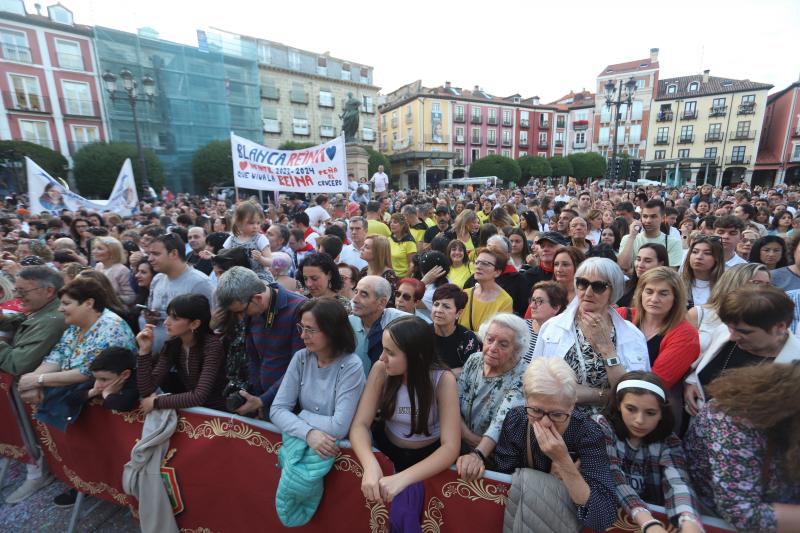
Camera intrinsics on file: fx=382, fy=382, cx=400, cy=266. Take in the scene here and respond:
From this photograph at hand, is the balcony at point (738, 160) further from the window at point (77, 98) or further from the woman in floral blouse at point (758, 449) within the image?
the window at point (77, 98)

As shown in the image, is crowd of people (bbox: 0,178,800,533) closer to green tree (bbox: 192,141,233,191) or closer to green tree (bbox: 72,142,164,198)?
green tree (bbox: 72,142,164,198)

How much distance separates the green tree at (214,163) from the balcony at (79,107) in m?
7.95

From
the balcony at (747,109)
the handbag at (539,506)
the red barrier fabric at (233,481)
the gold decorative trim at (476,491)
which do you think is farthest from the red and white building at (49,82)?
the balcony at (747,109)

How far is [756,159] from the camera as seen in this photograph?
146ft

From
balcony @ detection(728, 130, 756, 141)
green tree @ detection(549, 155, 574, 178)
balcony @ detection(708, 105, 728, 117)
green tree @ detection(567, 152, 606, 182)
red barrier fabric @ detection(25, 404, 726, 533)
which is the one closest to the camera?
red barrier fabric @ detection(25, 404, 726, 533)

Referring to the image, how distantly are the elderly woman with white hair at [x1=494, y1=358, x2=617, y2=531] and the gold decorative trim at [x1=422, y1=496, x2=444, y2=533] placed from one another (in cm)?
39

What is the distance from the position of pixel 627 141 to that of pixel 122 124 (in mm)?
55235

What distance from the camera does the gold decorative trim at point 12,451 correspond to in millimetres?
3221

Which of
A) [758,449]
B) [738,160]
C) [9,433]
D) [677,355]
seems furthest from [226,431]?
[738,160]

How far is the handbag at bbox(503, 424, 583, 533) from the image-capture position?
1655mm

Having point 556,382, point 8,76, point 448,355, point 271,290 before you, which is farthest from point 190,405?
point 8,76

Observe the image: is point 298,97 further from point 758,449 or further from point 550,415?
point 758,449

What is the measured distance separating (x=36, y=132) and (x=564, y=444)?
36242 mm

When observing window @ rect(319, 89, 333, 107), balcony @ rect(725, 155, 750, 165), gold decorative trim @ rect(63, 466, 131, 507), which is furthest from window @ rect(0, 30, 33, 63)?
balcony @ rect(725, 155, 750, 165)
